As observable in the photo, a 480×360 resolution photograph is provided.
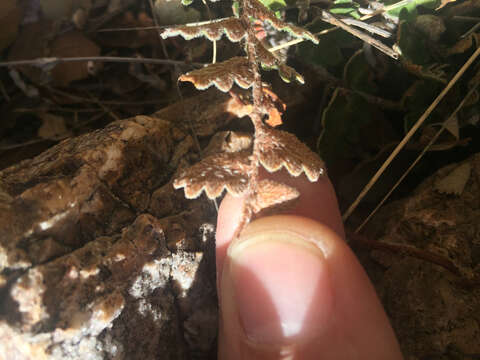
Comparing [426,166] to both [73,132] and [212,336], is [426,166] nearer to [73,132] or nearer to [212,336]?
[212,336]

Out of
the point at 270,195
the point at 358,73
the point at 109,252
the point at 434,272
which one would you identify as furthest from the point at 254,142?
the point at 434,272

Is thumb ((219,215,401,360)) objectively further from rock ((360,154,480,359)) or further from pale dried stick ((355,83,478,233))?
pale dried stick ((355,83,478,233))

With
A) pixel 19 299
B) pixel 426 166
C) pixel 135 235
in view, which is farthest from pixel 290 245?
pixel 426 166

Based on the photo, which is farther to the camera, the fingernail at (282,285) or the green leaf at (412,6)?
the green leaf at (412,6)

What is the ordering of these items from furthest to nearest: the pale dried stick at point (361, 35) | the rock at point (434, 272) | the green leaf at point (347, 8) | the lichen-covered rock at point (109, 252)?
the green leaf at point (347, 8)
the pale dried stick at point (361, 35)
the rock at point (434, 272)
the lichen-covered rock at point (109, 252)

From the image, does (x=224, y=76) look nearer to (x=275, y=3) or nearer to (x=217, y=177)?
(x=217, y=177)

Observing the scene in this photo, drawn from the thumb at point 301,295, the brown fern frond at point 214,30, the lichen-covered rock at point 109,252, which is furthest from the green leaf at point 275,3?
the thumb at point 301,295

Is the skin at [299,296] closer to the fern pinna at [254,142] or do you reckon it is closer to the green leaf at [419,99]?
the fern pinna at [254,142]
